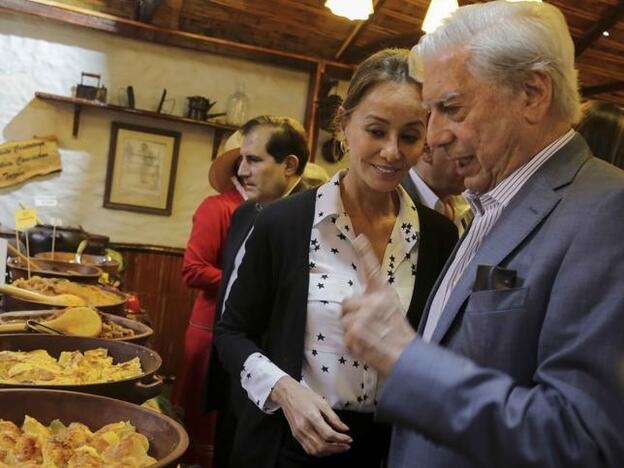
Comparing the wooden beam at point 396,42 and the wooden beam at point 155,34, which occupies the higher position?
the wooden beam at point 396,42

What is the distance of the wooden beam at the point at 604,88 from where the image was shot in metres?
5.94

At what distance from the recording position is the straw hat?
348cm

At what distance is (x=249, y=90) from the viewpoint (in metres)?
6.26

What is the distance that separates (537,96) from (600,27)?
5168 millimetres

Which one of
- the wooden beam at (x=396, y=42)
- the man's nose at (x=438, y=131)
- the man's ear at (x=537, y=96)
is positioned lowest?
the man's nose at (x=438, y=131)

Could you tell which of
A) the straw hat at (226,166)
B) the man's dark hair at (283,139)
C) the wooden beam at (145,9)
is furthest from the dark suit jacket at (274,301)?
the wooden beam at (145,9)

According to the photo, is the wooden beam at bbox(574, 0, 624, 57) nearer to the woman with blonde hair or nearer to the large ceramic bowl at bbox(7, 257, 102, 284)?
the woman with blonde hair

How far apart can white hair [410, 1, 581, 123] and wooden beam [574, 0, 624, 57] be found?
5.00 m

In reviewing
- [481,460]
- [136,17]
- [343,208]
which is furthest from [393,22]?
[481,460]

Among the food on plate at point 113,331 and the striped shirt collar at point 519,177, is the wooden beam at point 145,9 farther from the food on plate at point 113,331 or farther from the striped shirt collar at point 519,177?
the striped shirt collar at point 519,177

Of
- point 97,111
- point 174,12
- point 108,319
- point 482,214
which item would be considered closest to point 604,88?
point 174,12

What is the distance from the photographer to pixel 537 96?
101 cm

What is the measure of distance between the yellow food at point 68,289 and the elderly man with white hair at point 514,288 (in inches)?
56.3

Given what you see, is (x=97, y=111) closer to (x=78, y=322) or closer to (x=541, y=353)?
(x=78, y=322)
